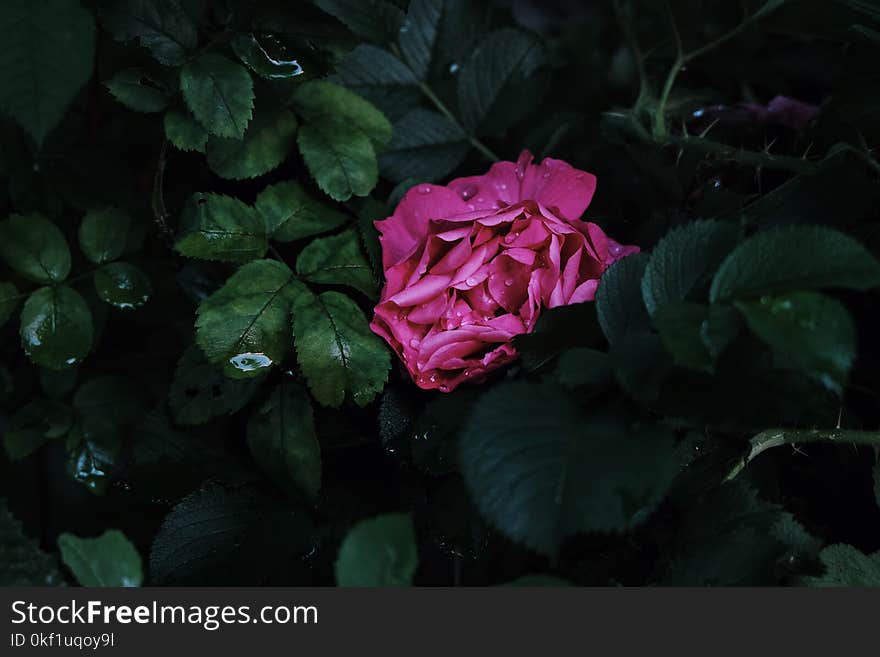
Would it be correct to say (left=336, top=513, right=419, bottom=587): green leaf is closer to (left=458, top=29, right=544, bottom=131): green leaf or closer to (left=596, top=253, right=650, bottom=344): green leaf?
(left=596, top=253, right=650, bottom=344): green leaf

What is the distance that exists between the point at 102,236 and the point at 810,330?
1.42 feet

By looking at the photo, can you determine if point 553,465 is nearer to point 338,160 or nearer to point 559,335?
point 559,335

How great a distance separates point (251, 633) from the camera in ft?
1.13

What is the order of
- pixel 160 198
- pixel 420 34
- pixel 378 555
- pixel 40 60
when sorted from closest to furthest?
pixel 378 555 → pixel 40 60 → pixel 160 198 → pixel 420 34

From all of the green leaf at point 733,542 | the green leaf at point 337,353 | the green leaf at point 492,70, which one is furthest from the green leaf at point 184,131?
the green leaf at point 733,542

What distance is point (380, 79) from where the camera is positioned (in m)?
0.60

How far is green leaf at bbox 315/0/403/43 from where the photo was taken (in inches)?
22.1

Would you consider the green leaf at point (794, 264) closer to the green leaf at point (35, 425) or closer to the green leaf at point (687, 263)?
the green leaf at point (687, 263)

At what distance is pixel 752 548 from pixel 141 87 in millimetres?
396

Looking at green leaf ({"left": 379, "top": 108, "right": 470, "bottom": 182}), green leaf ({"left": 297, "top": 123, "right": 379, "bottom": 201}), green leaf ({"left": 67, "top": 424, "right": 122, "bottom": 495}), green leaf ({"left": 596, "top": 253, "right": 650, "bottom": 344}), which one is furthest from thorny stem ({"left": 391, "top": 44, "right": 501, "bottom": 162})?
green leaf ({"left": 67, "top": 424, "right": 122, "bottom": 495})

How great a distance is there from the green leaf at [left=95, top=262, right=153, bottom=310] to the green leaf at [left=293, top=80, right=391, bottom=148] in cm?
15

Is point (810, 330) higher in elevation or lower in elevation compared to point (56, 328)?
higher

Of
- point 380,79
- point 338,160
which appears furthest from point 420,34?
point 338,160

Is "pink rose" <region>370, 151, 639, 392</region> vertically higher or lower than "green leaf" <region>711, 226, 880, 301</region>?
lower
